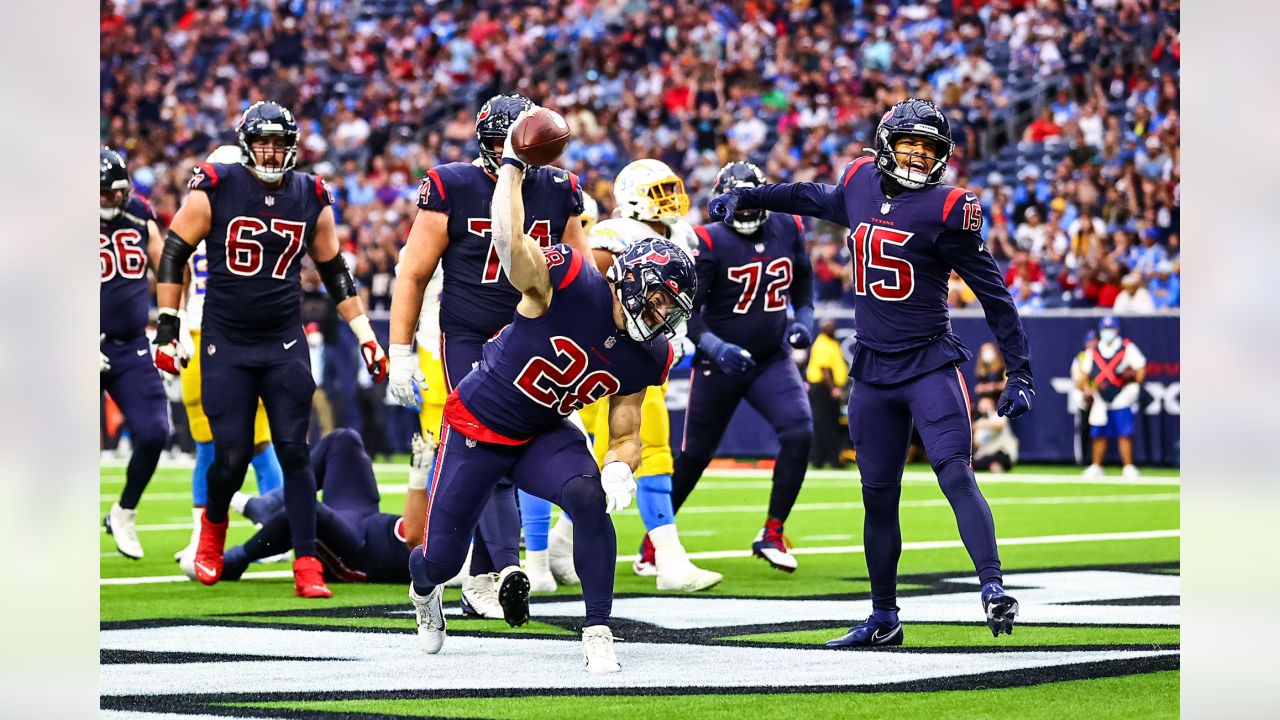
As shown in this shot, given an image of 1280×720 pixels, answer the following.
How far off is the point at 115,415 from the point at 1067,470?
36.7 ft

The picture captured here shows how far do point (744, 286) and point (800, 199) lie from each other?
8.31ft

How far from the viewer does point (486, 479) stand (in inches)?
243

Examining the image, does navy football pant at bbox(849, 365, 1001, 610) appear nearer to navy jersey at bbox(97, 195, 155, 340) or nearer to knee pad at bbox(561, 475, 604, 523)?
knee pad at bbox(561, 475, 604, 523)

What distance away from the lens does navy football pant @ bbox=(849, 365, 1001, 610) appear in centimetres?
635

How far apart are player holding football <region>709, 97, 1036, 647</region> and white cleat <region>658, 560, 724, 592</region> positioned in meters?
2.00

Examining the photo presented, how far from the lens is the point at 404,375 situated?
7.43m

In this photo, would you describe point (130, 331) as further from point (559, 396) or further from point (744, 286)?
point (559, 396)

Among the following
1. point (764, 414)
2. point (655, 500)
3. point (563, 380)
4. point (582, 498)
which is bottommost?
point (655, 500)

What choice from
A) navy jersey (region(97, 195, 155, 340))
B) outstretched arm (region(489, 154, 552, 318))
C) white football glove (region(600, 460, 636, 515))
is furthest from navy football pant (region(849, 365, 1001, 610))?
navy jersey (region(97, 195, 155, 340))

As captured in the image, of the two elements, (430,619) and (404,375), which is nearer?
(430,619)

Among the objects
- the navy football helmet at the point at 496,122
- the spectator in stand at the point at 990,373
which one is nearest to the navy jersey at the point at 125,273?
the navy football helmet at the point at 496,122

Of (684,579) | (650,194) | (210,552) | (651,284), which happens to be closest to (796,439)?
(684,579)

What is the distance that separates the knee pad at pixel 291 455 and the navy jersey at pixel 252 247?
1.76 ft

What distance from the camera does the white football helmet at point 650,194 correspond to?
30.1ft
